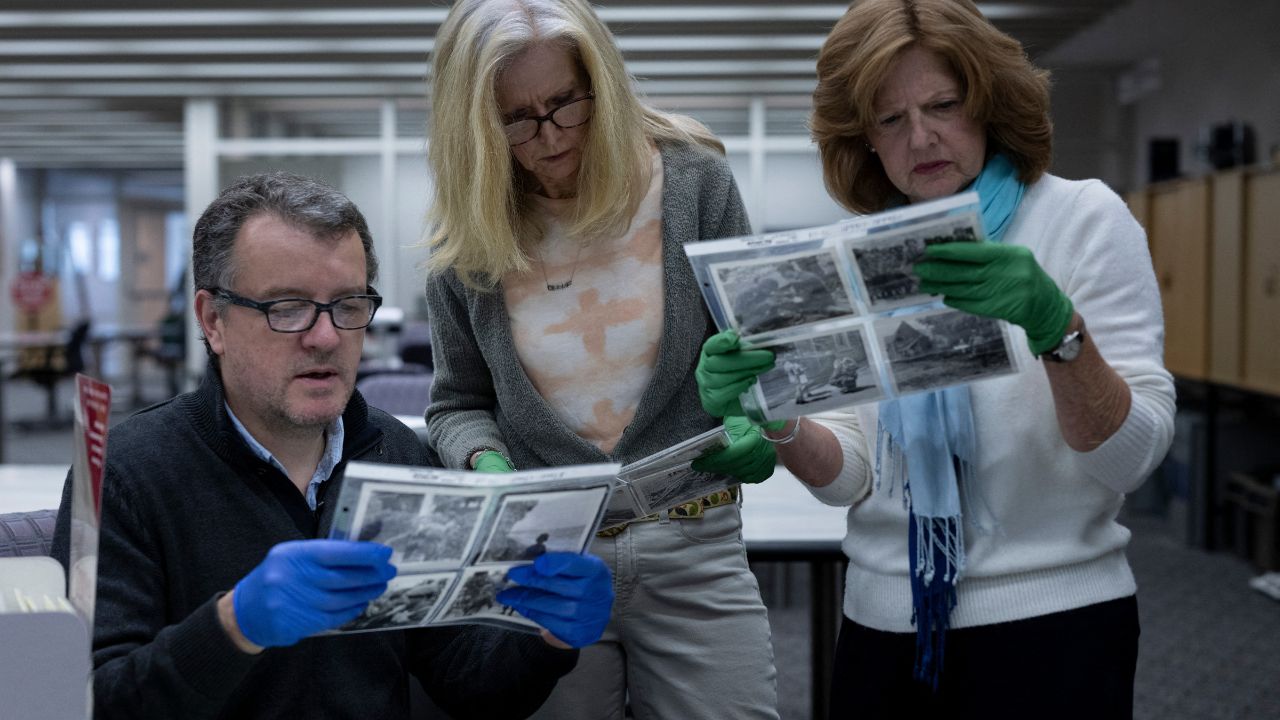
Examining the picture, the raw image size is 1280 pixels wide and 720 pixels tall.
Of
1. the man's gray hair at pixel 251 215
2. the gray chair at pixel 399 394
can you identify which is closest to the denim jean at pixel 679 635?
the man's gray hair at pixel 251 215

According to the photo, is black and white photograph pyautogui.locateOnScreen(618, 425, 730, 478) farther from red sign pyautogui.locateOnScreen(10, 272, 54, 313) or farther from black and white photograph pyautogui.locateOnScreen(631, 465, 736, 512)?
red sign pyautogui.locateOnScreen(10, 272, 54, 313)

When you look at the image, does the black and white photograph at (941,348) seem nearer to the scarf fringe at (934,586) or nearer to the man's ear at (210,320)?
the scarf fringe at (934,586)

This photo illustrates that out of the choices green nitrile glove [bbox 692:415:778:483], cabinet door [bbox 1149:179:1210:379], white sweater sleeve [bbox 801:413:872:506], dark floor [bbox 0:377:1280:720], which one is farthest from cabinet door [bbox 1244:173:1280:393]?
green nitrile glove [bbox 692:415:778:483]

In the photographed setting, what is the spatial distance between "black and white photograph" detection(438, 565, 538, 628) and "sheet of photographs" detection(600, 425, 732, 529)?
0.59 feet

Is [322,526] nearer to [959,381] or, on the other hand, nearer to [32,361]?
[959,381]

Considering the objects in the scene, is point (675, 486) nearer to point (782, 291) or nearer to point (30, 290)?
point (782, 291)

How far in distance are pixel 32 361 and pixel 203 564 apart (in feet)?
36.7

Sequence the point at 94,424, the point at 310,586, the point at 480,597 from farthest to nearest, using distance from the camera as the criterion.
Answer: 1. the point at 480,597
2. the point at 310,586
3. the point at 94,424

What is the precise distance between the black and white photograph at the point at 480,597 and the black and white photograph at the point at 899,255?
0.46 metres

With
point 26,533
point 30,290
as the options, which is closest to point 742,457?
point 26,533

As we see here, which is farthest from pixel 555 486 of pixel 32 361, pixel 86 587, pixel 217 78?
pixel 32 361

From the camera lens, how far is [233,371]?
1.39m

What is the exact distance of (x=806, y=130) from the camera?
149cm

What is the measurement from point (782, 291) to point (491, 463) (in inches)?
19.2
